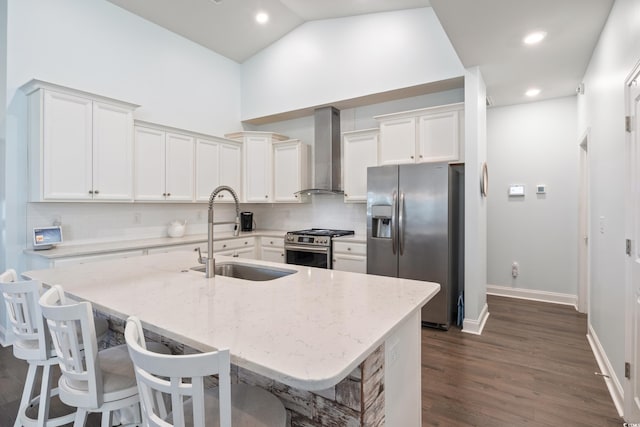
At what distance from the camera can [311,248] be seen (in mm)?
4266

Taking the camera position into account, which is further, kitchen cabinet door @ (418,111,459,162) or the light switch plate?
the light switch plate

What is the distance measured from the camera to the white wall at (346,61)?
12.4ft

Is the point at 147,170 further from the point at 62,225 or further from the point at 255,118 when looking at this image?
the point at 255,118

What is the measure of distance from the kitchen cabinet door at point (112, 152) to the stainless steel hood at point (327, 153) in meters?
2.24

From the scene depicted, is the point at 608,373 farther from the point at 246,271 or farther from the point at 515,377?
the point at 246,271

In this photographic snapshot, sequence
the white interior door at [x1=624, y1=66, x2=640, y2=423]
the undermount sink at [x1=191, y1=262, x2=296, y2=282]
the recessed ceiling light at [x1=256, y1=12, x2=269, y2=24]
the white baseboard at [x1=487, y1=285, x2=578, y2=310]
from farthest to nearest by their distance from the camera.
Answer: the recessed ceiling light at [x1=256, y1=12, x2=269, y2=24] → the white baseboard at [x1=487, y1=285, x2=578, y2=310] → the undermount sink at [x1=191, y1=262, x2=296, y2=282] → the white interior door at [x1=624, y1=66, x2=640, y2=423]

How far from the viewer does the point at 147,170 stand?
3.88 m

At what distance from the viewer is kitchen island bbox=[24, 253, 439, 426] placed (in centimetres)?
91

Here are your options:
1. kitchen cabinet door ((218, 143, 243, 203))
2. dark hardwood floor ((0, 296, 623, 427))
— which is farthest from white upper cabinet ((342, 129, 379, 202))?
dark hardwood floor ((0, 296, 623, 427))

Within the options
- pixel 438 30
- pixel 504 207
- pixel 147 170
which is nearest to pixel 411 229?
pixel 504 207

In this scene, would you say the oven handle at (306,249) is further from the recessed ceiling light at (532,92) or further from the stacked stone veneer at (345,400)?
the recessed ceiling light at (532,92)

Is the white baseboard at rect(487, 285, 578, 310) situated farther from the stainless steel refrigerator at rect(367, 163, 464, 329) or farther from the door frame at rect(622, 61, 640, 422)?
the door frame at rect(622, 61, 640, 422)

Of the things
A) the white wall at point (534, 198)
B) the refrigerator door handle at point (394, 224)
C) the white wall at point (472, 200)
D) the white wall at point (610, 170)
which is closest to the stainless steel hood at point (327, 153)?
the refrigerator door handle at point (394, 224)

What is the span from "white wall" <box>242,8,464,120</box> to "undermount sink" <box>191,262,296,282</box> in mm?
2932
